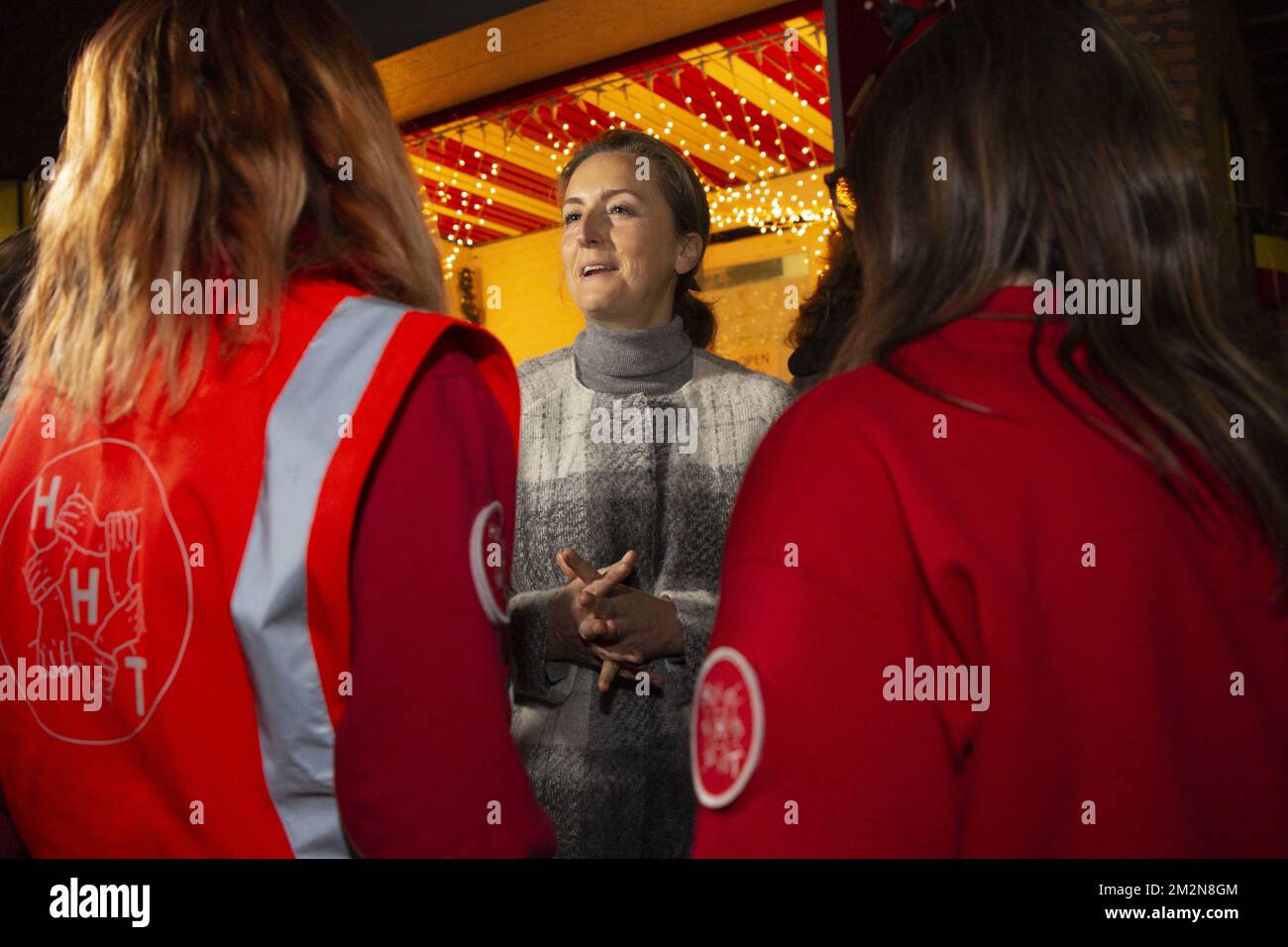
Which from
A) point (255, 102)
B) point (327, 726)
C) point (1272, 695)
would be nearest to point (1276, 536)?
point (1272, 695)

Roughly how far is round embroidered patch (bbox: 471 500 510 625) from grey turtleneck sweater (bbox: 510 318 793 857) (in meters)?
0.74

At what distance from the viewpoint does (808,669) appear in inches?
27.6

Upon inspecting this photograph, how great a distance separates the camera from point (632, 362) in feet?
6.02

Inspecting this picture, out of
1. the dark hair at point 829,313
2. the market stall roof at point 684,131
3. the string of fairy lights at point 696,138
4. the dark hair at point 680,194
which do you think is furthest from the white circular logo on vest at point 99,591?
the string of fairy lights at point 696,138

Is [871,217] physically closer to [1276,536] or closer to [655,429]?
[1276,536]

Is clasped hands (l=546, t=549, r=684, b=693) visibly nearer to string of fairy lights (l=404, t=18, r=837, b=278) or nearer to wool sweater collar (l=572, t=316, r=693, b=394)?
wool sweater collar (l=572, t=316, r=693, b=394)

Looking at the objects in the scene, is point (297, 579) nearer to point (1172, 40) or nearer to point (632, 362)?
point (632, 362)

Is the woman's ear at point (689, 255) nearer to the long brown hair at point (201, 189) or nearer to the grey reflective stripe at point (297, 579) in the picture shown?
the long brown hair at point (201, 189)

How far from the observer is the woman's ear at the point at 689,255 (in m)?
1.97

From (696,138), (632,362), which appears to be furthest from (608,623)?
(696,138)

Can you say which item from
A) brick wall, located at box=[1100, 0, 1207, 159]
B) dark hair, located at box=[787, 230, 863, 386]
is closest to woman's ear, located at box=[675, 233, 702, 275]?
dark hair, located at box=[787, 230, 863, 386]

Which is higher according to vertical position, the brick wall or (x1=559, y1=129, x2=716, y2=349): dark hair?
the brick wall

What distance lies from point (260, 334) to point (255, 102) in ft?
0.66

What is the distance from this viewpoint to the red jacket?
0.70m
